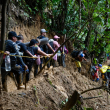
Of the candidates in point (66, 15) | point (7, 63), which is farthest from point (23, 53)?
point (66, 15)

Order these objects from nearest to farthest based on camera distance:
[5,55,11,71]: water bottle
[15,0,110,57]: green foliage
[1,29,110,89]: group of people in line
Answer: [5,55,11,71]: water bottle
[1,29,110,89]: group of people in line
[15,0,110,57]: green foliage

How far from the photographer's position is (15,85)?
177 inches

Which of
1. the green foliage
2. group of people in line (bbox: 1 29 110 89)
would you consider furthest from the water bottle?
the green foliage

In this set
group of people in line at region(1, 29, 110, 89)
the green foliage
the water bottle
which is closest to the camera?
the water bottle

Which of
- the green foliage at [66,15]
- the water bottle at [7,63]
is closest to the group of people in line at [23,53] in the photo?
the water bottle at [7,63]

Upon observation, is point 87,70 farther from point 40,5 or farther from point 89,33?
point 40,5

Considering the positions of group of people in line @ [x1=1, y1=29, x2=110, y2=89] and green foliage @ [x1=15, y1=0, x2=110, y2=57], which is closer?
group of people in line @ [x1=1, y1=29, x2=110, y2=89]

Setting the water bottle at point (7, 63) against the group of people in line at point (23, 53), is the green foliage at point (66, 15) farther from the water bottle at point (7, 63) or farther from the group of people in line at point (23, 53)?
the water bottle at point (7, 63)

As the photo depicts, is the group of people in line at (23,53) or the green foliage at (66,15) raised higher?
the green foliage at (66,15)

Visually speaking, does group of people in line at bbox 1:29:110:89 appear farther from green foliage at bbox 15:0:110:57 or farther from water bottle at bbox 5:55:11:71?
green foliage at bbox 15:0:110:57

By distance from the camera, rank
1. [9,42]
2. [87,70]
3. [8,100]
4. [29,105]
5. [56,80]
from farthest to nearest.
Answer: [87,70] < [56,80] < [9,42] < [29,105] < [8,100]

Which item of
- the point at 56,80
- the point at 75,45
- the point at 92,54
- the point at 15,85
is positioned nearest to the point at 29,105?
the point at 15,85

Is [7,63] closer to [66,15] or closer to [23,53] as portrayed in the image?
[23,53]

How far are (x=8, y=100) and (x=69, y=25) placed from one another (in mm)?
8497
